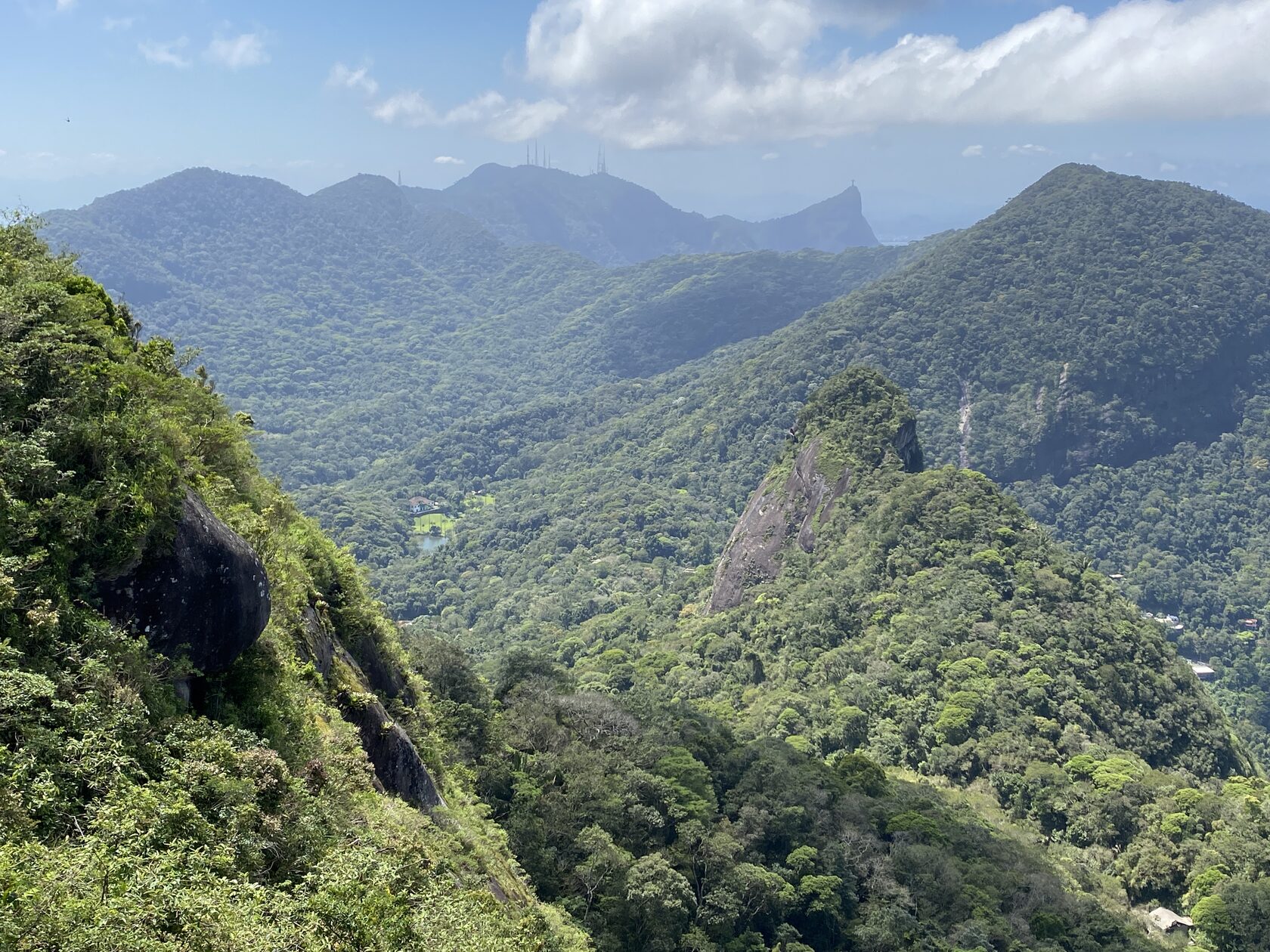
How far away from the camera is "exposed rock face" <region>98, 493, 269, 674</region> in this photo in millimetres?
11336

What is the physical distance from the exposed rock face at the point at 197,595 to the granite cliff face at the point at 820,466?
6017cm

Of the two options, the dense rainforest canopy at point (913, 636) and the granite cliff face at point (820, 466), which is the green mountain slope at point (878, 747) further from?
the granite cliff face at point (820, 466)

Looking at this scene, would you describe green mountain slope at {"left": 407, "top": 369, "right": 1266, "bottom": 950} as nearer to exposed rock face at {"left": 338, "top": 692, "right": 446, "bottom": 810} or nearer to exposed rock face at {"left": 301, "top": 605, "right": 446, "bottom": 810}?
exposed rock face at {"left": 338, "top": 692, "right": 446, "bottom": 810}

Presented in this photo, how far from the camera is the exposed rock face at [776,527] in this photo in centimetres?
7081

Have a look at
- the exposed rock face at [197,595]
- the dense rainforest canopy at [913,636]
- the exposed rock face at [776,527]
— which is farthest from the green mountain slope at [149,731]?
the exposed rock face at [776,527]

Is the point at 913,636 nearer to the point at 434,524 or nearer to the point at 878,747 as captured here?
the point at 878,747

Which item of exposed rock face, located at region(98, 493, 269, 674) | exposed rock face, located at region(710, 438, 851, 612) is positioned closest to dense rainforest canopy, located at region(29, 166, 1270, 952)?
exposed rock face, located at region(710, 438, 851, 612)

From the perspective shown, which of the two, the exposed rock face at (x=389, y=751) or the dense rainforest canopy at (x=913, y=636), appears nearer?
the exposed rock face at (x=389, y=751)

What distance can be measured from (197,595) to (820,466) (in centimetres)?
6420

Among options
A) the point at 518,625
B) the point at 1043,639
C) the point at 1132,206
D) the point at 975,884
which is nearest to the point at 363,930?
the point at 975,884

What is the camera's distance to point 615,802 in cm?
2892

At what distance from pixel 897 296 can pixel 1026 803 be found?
142 meters

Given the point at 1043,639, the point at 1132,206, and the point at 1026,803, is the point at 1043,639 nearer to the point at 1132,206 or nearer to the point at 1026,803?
the point at 1026,803

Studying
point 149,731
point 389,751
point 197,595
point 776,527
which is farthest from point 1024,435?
point 149,731
